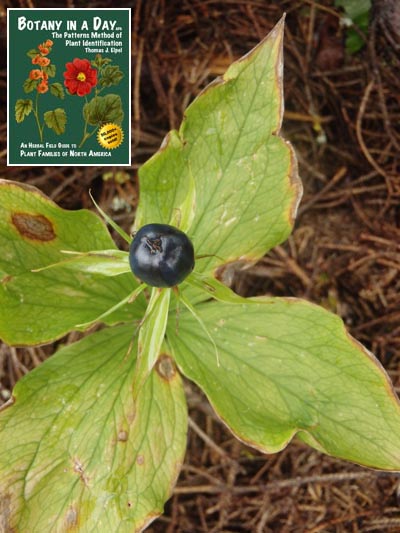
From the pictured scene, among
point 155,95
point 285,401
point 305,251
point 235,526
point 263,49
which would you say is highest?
point 263,49

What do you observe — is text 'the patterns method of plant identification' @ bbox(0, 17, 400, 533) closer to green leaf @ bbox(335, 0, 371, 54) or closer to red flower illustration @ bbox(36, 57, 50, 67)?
red flower illustration @ bbox(36, 57, 50, 67)

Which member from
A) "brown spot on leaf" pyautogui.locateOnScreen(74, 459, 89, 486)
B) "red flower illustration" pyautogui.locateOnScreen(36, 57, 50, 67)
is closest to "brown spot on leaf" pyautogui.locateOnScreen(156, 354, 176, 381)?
"brown spot on leaf" pyautogui.locateOnScreen(74, 459, 89, 486)

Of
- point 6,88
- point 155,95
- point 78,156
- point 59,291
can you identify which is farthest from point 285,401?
point 6,88

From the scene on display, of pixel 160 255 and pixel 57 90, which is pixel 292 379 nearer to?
pixel 160 255

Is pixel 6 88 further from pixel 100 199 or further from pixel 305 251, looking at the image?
pixel 305 251

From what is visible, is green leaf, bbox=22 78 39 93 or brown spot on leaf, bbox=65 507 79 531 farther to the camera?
green leaf, bbox=22 78 39 93

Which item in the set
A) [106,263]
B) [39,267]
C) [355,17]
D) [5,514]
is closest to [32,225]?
[39,267]

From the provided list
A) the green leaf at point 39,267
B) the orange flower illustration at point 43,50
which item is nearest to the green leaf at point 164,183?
the green leaf at point 39,267
